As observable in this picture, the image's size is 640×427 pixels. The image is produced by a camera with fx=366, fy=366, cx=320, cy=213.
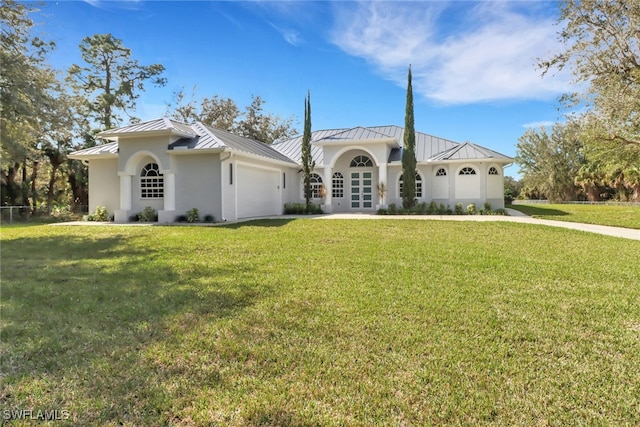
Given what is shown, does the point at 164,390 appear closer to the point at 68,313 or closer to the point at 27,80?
the point at 68,313

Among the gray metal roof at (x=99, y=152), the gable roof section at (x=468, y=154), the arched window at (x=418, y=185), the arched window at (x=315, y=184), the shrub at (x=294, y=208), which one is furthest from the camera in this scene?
the arched window at (x=315, y=184)

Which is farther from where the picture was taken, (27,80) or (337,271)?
(27,80)

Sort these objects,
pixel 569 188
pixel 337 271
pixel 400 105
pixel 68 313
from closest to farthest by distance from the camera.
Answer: pixel 68 313, pixel 337 271, pixel 400 105, pixel 569 188

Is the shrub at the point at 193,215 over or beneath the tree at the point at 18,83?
beneath

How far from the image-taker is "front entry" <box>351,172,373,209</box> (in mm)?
22703

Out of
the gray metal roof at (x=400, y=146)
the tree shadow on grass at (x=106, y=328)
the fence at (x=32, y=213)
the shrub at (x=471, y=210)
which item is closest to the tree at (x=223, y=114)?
the gray metal roof at (x=400, y=146)

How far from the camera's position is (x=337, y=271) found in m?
6.63

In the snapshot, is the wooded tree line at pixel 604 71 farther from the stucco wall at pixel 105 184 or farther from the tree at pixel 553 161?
the tree at pixel 553 161

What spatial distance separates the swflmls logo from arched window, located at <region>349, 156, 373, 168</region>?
21026mm

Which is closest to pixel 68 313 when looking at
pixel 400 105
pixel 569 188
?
pixel 400 105

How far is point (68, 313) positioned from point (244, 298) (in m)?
2.13

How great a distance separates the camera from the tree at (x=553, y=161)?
131 ft

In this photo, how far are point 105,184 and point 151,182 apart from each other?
318cm

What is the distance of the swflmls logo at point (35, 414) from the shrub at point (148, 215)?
49.7 feet
